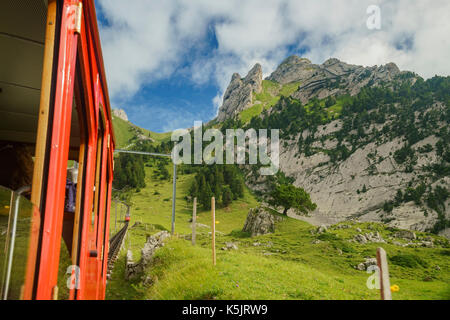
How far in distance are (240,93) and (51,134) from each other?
182492mm

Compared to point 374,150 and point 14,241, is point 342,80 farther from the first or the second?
point 14,241

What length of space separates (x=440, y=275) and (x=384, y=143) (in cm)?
5729

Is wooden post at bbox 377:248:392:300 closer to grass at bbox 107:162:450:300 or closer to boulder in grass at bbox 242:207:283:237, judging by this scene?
grass at bbox 107:162:450:300

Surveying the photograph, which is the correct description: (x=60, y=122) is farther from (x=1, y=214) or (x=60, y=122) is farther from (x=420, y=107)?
(x=420, y=107)

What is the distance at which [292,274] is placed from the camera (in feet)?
30.9

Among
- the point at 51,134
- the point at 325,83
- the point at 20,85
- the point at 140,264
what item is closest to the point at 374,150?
the point at 140,264

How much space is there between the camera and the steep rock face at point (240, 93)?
17140 cm

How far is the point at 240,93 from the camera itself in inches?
7116

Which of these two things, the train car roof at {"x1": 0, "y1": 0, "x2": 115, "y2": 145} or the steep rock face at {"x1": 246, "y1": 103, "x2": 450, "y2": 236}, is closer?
the train car roof at {"x1": 0, "y1": 0, "x2": 115, "y2": 145}

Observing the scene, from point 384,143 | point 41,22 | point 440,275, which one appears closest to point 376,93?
point 384,143

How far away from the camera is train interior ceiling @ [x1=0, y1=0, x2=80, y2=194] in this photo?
10.7 ft

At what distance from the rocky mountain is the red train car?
1898 inches

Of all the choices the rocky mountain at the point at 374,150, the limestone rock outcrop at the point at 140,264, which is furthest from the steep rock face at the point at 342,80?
the limestone rock outcrop at the point at 140,264

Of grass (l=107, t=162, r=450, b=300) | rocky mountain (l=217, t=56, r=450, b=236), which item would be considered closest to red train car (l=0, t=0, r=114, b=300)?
grass (l=107, t=162, r=450, b=300)
